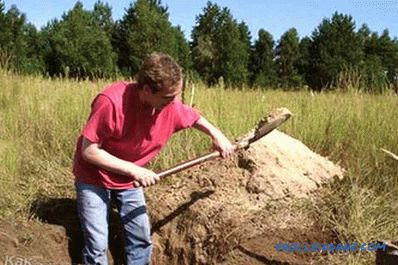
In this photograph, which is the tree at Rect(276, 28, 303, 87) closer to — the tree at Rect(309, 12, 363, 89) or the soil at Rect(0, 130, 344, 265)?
the tree at Rect(309, 12, 363, 89)

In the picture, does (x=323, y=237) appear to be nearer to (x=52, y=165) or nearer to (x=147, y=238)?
(x=147, y=238)

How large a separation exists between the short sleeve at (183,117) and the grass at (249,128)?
2.99ft

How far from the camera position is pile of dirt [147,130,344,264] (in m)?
3.31

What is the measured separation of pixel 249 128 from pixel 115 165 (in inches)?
83.4

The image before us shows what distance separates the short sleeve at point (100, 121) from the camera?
114 inches

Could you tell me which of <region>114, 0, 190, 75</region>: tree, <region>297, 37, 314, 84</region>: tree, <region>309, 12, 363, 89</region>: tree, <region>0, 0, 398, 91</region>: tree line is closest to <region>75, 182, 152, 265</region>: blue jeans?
<region>0, 0, 398, 91</region>: tree line

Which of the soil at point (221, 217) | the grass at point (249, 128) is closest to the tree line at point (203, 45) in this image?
the grass at point (249, 128)

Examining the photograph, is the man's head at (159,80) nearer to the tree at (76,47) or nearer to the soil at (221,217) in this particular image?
the soil at (221,217)

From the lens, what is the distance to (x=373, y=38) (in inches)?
1337

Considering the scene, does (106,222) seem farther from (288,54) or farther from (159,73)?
(288,54)

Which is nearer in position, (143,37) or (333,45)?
(143,37)

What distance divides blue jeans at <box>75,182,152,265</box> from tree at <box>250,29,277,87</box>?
27523 mm

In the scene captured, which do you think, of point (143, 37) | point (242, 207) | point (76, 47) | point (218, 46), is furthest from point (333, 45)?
point (242, 207)

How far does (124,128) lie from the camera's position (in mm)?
3049
